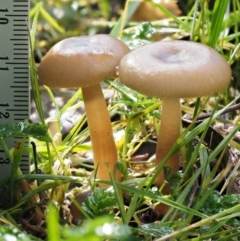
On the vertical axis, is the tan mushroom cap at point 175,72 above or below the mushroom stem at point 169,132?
above

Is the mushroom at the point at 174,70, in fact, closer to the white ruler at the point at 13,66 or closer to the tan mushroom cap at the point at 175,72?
the tan mushroom cap at the point at 175,72

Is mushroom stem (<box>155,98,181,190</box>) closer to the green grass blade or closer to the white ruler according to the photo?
the green grass blade

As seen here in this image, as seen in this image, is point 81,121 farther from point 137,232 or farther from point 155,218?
point 137,232

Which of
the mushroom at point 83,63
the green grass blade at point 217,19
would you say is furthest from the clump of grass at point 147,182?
the mushroom at point 83,63

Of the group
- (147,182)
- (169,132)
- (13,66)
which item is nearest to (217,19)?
(169,132)

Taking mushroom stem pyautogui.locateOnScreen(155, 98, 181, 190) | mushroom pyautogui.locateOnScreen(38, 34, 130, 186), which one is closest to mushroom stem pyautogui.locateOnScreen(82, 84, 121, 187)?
mushroom pyautogui.locateOnScreen(38, 34, 130, 186)

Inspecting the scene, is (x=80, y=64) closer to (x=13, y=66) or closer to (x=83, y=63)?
(x=83, y=63)

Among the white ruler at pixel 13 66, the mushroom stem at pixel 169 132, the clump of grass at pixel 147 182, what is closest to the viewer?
the clump of grass at pixel 147 182
